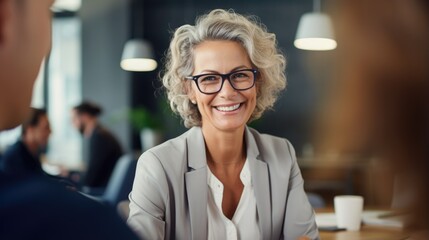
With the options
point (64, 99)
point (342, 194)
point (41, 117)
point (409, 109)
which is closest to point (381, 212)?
point (342, 194)

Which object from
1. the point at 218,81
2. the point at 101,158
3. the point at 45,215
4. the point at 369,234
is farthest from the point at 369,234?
the point at 101,158

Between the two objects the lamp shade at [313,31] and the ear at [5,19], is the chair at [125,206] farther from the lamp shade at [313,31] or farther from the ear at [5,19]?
the ear at [5,19]

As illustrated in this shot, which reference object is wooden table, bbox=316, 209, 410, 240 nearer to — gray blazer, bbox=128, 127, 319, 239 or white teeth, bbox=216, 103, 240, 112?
gray blazer, bbox=128, 127, 319, 239

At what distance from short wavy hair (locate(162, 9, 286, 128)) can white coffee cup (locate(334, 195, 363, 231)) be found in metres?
0.18

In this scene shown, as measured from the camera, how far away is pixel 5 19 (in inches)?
8.1

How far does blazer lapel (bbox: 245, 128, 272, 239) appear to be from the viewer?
0.56 metres

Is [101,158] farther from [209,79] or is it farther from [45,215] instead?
[45,215]

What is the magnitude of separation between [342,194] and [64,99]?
3.35 m

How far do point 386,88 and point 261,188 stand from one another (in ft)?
0.51

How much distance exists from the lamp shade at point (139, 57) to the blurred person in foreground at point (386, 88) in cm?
15

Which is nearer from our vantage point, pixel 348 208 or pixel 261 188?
pixel 261 188

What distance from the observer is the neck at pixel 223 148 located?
544 millimetres

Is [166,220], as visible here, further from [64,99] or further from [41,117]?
Result: [64,99]

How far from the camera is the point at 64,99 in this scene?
386 centimetres
